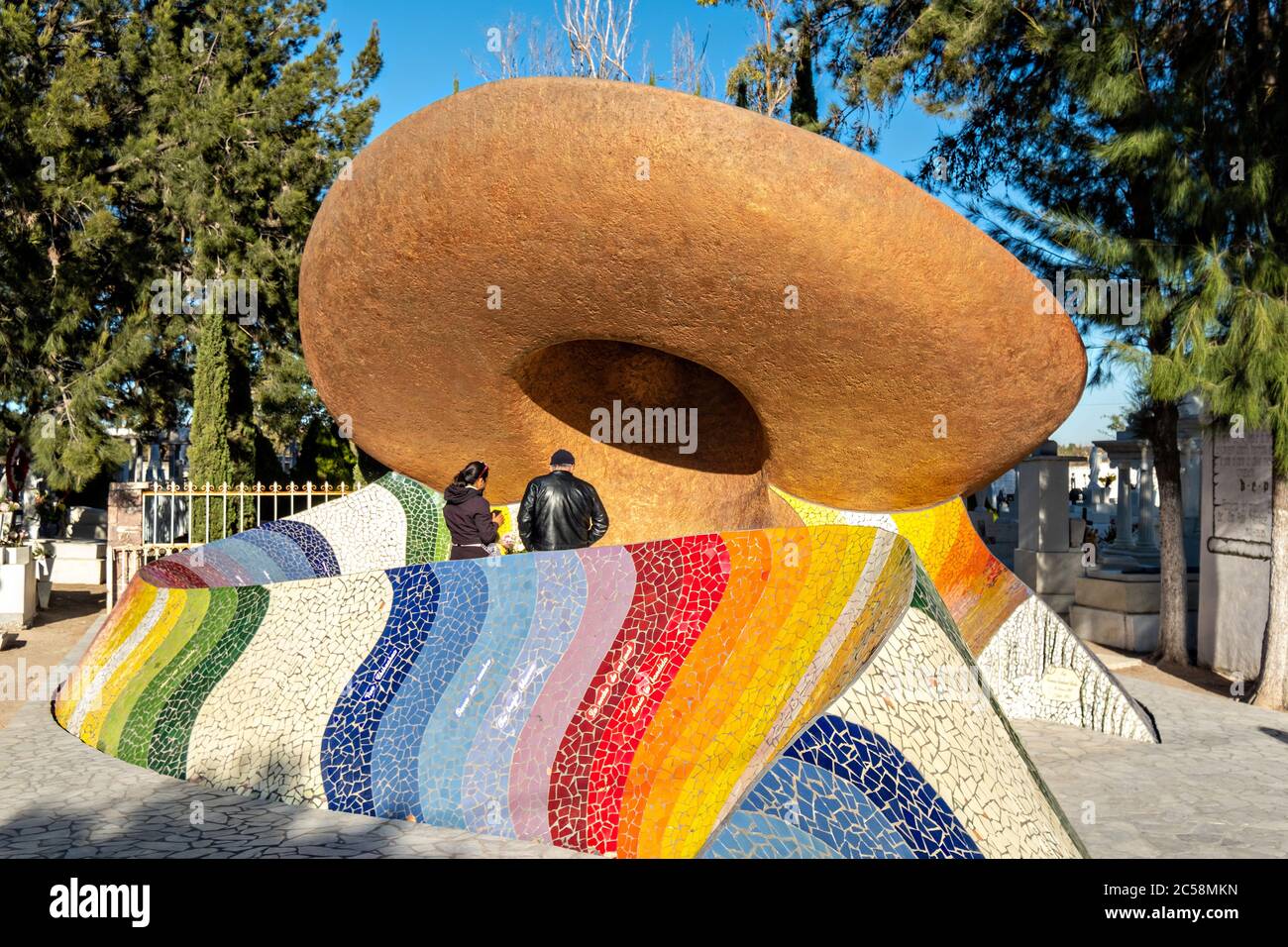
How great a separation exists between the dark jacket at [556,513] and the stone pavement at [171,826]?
78.8 inches

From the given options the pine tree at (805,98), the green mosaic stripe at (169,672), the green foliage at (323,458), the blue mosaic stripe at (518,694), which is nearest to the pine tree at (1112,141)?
the pine tree at (805,98)

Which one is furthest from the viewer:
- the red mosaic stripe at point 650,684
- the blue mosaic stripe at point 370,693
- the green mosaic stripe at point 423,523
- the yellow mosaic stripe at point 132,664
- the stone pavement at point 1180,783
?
the green mosaic stripe at point 423,523

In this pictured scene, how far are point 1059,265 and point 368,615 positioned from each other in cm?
803

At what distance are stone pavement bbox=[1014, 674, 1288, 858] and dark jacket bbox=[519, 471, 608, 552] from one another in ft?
11.0

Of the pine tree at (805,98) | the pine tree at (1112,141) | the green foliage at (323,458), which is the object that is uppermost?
the pine tree at (805,98)

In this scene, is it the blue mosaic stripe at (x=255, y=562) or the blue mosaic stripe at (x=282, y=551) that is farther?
the blue mosaic stripe at (x=282, y=551)

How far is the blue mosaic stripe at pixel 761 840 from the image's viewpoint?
A: 332 centimetres

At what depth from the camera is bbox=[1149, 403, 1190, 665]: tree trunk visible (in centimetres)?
1092

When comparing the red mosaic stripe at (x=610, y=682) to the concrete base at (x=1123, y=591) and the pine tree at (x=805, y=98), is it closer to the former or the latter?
the concrete base at (x=1123, y=591)

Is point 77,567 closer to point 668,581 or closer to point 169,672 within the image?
point 169,672

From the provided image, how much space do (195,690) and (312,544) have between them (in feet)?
9.43

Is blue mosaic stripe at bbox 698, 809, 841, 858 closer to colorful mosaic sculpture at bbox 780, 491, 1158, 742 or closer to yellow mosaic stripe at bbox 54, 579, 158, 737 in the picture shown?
colorful mosaic sculpture at bbox 780, 491, 1158, 742

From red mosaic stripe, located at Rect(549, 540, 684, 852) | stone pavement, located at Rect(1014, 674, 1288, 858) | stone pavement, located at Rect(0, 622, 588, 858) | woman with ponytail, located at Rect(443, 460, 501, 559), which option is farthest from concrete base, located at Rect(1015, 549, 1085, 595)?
stone pavement, located at Rect(0, 622, 588, 858)
